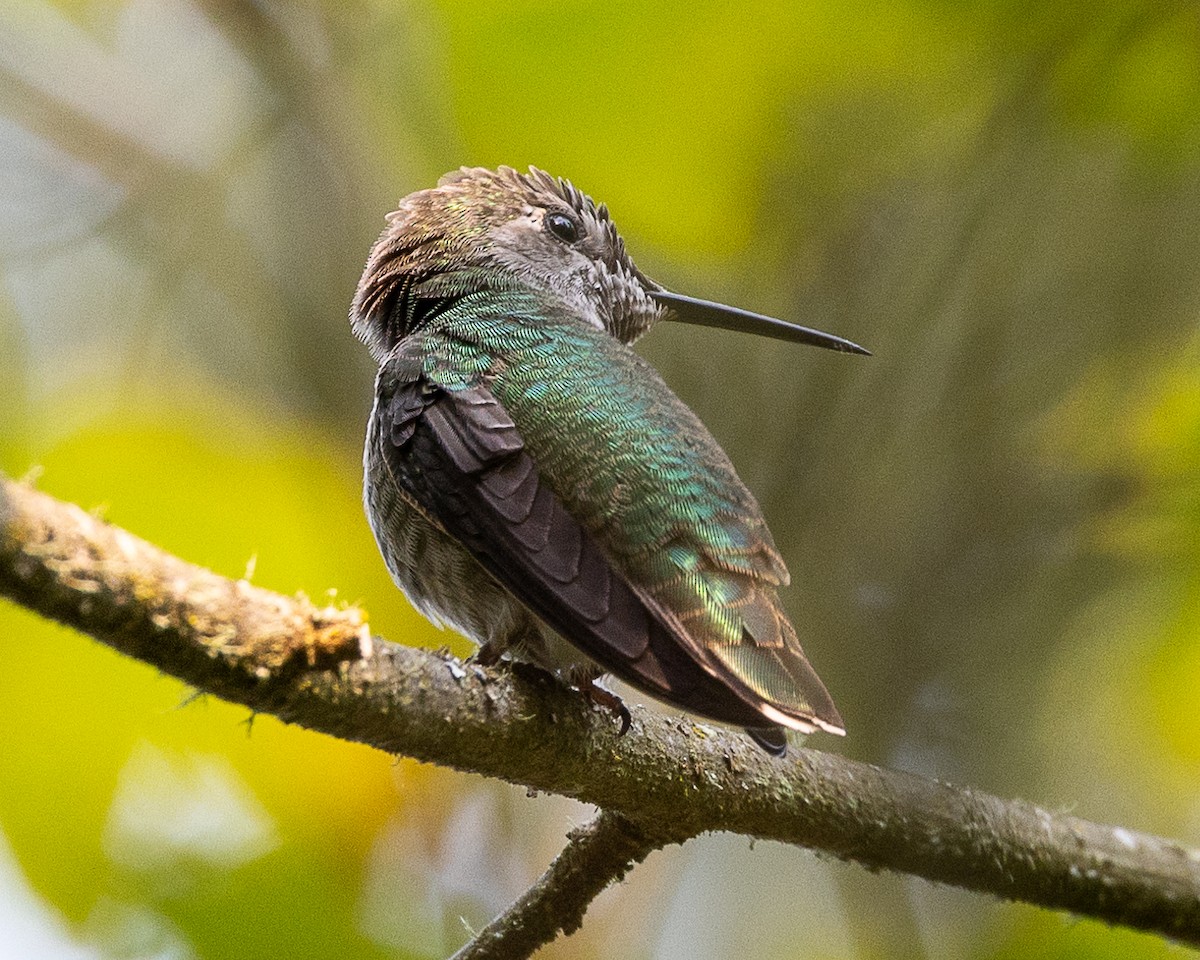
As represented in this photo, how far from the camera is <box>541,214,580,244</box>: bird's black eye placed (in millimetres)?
4176

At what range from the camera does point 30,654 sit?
127 inches

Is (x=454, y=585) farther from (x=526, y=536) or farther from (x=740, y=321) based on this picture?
(x=740, y=321)

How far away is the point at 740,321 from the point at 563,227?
2.09ft

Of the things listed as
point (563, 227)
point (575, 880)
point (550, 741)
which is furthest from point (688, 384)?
point (550, 741)

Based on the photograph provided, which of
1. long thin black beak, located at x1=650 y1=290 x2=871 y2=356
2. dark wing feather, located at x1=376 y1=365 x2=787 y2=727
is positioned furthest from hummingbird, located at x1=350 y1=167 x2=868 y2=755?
long thin black beak, located at x1=650 y1=290 x2=871 y2=356

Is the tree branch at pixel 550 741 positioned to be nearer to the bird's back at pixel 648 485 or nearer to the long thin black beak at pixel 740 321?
the bird's back at pixel 648 485

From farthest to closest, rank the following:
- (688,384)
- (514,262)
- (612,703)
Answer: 1. (688,384)
2. (514,262)
3. (612,703)

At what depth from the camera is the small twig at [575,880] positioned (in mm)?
2668

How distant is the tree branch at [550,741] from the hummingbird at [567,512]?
0.16 meters

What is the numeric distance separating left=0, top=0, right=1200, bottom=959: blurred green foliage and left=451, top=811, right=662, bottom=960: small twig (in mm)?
713

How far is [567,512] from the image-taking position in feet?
9.07

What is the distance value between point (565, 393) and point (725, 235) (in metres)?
1.18

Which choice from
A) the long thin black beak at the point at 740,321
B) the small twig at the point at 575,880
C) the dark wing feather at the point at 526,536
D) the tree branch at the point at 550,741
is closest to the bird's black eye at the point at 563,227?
the long thin black beak at the point at 740,321

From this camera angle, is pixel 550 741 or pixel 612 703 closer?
pixel 550 741
